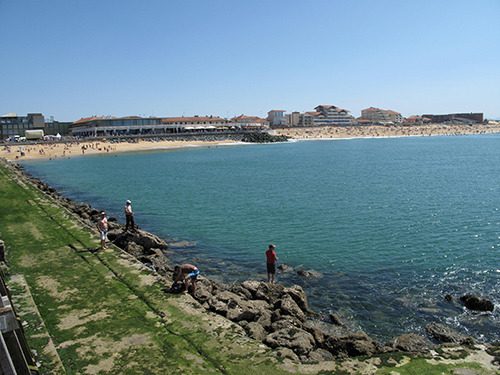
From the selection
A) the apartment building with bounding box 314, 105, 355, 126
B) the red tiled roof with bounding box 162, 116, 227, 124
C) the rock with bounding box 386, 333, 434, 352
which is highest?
the apartment building with bounding box 314, 105, 355, 126

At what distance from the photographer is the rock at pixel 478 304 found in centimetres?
1180

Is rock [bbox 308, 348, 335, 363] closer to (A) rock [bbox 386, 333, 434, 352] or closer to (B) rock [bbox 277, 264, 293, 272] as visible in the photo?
(A) rock [bbox 386, 333, 434, 352]

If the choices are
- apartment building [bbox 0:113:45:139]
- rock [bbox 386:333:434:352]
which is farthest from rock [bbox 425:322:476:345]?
apartment building [bbox 0:113:45:139]

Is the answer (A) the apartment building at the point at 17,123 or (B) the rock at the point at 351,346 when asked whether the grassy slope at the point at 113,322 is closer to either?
(B) the rock at the point at 351,346

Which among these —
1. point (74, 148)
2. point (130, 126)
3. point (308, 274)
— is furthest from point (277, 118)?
point (308, 274)

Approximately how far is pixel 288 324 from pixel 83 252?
367 inches

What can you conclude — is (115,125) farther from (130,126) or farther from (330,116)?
(330,116)

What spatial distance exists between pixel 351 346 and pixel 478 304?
5.98m

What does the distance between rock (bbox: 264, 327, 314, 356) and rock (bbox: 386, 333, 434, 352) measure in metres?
2.21

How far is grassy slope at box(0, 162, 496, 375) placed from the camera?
24.4ft

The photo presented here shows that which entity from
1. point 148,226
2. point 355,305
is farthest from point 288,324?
point 148,226

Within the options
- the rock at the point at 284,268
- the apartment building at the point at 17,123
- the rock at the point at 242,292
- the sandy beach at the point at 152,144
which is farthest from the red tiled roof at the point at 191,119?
the rock at the point at 242,292

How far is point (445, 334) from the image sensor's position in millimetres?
10180

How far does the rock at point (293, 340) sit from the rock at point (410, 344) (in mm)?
2209
